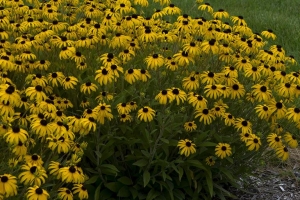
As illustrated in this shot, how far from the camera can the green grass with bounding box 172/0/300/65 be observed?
8047mm

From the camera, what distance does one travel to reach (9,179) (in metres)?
2.87

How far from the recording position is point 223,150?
4020 mm

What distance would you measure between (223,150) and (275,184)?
121 cm

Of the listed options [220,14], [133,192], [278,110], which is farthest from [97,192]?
[220,14]

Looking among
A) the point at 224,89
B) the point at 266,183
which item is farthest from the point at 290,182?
the point at 224,89

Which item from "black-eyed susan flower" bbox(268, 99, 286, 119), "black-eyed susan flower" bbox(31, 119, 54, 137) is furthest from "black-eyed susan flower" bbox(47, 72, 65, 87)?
"black-eyed susan flower" bbox(268, 99, 286, 119)

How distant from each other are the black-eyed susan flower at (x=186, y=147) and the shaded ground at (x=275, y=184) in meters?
0.97

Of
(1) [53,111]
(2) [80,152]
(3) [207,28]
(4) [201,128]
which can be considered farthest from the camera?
(3) [207,28]

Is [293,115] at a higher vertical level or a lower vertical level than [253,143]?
higher

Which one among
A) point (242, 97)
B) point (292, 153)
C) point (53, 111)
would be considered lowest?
point (292, 153)

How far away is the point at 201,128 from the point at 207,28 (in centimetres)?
88

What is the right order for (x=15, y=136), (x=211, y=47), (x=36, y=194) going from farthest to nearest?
1. (x=211, y=47)
2. (x=15, y=136)
3. (x=36, y=194)

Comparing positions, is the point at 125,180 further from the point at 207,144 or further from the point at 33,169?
the point at 33,169

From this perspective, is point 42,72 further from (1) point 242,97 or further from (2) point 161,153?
(1) point 242,97
